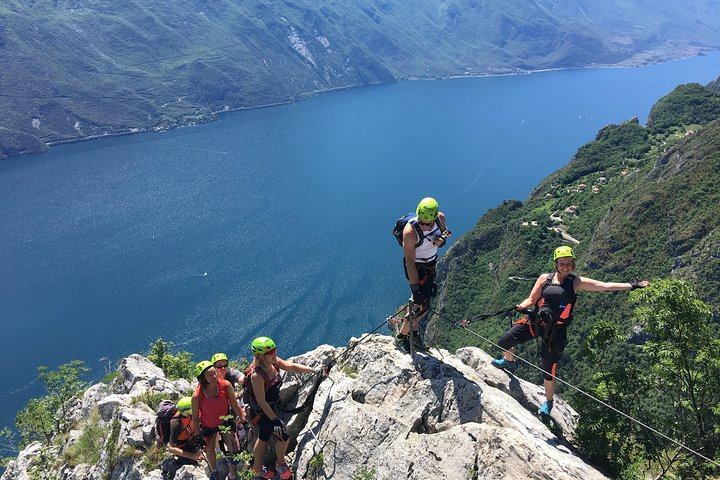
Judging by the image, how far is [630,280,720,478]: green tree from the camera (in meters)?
7.22

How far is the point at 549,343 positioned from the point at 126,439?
370 inches

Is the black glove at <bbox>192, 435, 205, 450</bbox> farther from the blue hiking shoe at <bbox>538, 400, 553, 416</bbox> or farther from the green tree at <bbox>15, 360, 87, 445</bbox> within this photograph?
the green tree at <bbox>15, 360, 87, 445</bbox>

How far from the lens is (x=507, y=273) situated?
7100 cm

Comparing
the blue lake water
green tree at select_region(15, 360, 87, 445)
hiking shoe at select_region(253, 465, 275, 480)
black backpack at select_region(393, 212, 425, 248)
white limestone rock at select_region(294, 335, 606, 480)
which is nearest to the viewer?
white limestone rock at select_region(294, 335, 606, 480)

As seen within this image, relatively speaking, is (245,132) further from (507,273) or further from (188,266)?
(507,273)

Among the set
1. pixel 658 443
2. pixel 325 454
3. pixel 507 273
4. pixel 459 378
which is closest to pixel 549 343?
pixel 459 378

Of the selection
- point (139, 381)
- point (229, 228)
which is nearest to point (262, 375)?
point (139, 381)

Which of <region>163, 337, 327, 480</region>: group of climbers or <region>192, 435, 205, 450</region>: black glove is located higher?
<region>163, 337, 327, 480</region>: group of climbers

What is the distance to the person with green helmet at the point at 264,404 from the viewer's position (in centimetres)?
784

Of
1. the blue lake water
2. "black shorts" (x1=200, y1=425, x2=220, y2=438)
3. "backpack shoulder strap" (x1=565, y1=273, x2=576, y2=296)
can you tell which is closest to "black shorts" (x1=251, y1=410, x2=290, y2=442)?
"black shorts" (x1=200, y1=425, x2=220, y2=438)

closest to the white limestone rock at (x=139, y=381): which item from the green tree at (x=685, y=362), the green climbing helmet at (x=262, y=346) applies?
the green climbing helmet at (x=262, y=346)

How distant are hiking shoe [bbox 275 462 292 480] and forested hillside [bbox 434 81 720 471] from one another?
26993 mm

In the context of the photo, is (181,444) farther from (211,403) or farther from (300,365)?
(300,365)

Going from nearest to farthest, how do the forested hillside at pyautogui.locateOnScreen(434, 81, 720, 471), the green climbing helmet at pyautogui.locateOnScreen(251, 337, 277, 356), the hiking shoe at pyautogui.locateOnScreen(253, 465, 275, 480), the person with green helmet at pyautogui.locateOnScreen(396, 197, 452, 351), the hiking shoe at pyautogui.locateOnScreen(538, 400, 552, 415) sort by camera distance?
the green climbing helmet at pyautogui.locateOnScreen(251, 337, 277, 356), the hiking shoe at pyautogui.locateOnScreen(253, 465, 275, 480), the person with green helmet at pyautogui.locateOnScreen(396, 197, 452, 351), the hiking shoe at pyautogui.locateOnScreen(538, 400, 552, 415), the forested hillside at pyautogui.locateOnScreen(434, 81, 720, 471)
